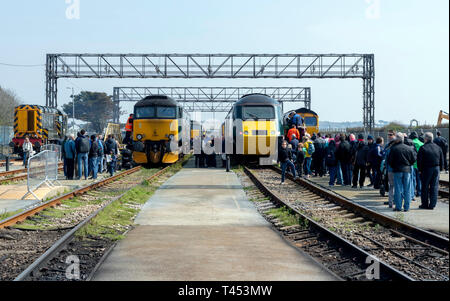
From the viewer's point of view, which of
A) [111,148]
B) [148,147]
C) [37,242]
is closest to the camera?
[37,242]

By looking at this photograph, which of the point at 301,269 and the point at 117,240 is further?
the point at 117,240

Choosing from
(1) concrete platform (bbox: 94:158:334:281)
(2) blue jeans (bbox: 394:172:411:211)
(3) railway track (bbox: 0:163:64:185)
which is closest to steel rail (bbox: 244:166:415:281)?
(1) concrete platform (bbox: 94:158:334:281)

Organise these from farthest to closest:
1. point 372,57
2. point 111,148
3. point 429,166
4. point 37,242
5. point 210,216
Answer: point 372,57 < point 111,148 < point 429,166 < point 210,216 < point 37,242

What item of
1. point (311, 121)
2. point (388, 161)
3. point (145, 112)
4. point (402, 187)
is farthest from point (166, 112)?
point (402, 187)

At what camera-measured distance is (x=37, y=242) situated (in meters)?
9.20

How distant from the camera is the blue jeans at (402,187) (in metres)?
12.6

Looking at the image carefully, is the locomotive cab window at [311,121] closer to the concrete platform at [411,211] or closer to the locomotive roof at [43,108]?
the locomotive roof at [43,108]

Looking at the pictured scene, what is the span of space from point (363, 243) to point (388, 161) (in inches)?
160

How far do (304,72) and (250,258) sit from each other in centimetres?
3744

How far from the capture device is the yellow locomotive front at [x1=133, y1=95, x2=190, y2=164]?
2758 centimetres

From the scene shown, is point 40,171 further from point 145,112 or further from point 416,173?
point 145,112

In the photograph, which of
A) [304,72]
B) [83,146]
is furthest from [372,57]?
[83,146]

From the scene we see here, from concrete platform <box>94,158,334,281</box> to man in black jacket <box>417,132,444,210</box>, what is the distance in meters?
4.08

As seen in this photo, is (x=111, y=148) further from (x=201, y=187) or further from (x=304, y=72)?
(x=304, y=72)
